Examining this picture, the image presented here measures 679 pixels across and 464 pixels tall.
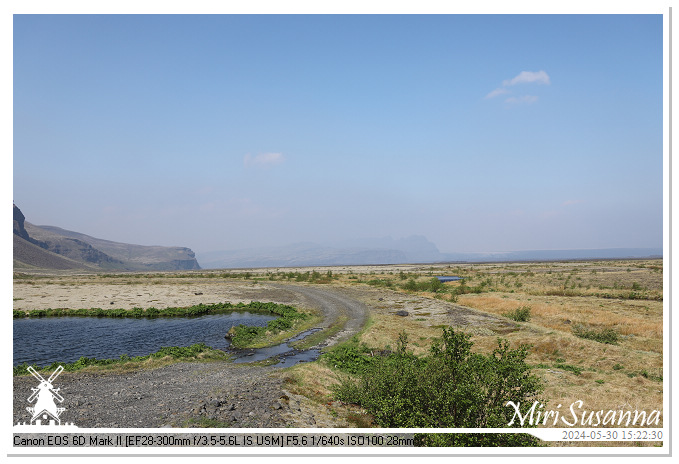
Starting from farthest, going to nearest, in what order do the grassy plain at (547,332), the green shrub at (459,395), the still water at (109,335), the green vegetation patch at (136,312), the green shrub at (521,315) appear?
1. the green vegetation patch at (136,312)
2. the green shrub at (521,315)
3. the still water at (109,335)
4. the grassy plain at (547,332)
5. the green shrub at (459,395)

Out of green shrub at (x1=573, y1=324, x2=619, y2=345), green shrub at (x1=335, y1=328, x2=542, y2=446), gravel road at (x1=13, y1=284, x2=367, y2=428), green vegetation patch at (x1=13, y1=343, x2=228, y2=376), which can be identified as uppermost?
green shrub at (x1=335, y1=328, x2=542, y2=446)

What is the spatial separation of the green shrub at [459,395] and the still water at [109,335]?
15.2m

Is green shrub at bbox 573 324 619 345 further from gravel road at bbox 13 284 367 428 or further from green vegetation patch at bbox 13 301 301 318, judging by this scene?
green vegetation patch at bbox 13 301 301 318

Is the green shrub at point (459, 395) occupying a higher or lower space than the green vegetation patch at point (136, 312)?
higher

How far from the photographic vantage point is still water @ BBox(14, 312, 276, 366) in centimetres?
2381

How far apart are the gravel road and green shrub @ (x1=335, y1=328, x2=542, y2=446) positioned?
123 inches

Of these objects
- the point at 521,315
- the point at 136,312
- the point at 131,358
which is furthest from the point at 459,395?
the point at 136,312

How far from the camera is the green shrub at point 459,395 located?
8453mm

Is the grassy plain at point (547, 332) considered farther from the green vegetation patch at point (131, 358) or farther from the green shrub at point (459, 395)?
the green vegetation patch at point (131, 358)

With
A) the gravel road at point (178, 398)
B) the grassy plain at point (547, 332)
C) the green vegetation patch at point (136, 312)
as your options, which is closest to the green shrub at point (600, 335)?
the grassy plain at point (547, 332)

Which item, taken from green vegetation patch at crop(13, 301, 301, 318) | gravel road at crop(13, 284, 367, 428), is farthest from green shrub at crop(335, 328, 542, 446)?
green vegetation patch at crop(13, 301, 301, 318)

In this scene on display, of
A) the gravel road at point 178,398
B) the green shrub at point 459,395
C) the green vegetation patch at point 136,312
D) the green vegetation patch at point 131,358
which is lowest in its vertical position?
the green vegetation patch at point 136,312
